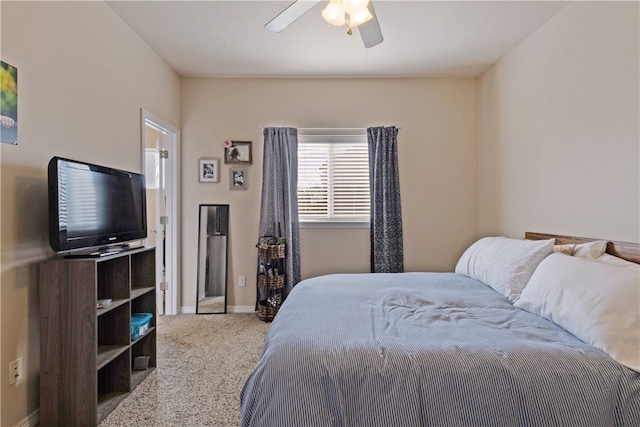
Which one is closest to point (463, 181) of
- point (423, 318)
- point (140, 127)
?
point (423, 318)

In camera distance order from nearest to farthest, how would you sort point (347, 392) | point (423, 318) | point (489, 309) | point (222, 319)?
1. point (347, 392)
2. point (423, 318)
3. point (489, 309)
4. point (222, 319)

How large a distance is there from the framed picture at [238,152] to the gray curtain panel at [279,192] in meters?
0.22

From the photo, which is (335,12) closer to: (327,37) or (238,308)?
(327,37)

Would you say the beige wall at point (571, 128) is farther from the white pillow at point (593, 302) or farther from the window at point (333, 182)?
the window at point (333, 182)

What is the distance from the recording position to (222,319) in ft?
11.7

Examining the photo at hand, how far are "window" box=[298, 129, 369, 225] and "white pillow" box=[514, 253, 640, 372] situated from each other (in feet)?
7.16

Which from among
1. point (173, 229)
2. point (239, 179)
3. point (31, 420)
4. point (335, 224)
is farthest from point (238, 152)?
point (31, 420)

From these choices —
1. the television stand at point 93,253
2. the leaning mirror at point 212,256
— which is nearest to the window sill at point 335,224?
the leaning mirror at point 212,256

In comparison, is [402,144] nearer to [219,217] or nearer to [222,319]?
[219,217]

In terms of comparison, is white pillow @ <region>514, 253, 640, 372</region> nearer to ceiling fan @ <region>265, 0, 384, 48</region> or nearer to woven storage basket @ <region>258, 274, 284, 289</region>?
ceiling fan @ <region>265, 0, 384, 48</region>

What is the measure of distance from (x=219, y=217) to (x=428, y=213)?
7.74 feet

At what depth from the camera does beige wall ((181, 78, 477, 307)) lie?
12.4 ft

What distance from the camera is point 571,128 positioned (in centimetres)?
237

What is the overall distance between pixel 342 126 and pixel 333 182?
0.64 m
